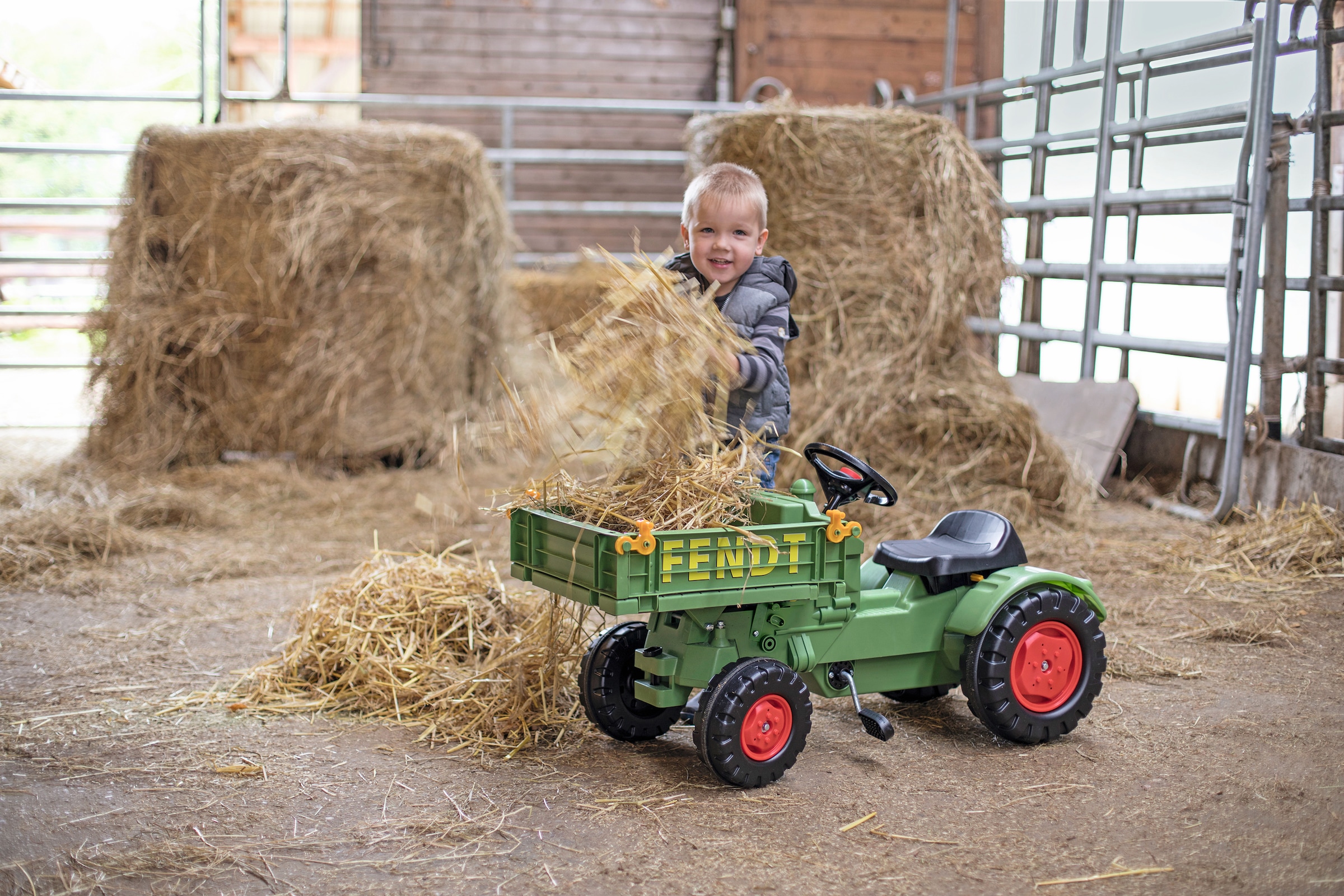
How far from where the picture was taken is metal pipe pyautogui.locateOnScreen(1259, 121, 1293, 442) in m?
5.48

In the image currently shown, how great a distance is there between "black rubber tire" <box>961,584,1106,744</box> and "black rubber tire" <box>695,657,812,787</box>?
479 millimetres

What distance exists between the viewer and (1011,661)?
298 cm

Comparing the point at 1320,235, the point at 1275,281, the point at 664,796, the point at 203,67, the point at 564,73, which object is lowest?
the point at 664,796

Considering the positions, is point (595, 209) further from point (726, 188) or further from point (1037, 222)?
point (726, 188)

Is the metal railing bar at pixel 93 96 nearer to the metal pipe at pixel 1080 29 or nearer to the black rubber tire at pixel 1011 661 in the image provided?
the metal pipe at pixel 1080 29

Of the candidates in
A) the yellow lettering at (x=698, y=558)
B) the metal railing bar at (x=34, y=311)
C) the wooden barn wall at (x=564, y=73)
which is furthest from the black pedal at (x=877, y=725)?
the wooden barn wall at (x=564, y=73)

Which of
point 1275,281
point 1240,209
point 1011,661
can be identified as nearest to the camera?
point 1011,661

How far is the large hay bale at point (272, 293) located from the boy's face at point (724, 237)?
389 cm

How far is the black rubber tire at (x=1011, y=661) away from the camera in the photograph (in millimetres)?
2969

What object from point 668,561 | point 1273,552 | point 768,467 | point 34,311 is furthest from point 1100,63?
point 34,311

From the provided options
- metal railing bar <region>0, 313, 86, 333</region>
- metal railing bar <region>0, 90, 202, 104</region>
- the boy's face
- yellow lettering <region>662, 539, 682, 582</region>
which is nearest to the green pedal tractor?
yellow lettering <region>662, 539, 682, 582</region>

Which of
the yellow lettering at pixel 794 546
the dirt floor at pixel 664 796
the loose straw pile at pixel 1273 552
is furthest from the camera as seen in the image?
the loose straw pile at pixel 1273 552

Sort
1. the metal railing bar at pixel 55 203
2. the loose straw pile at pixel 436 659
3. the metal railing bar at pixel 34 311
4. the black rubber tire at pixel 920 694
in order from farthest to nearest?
the metal railing bar at pixel 34 311 → the metal railing bar at pixel 55 203 → the black rubber tire at pixel 920 694 → the loose straw pile at pixel 436 659

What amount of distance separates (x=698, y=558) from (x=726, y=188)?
1.05m
